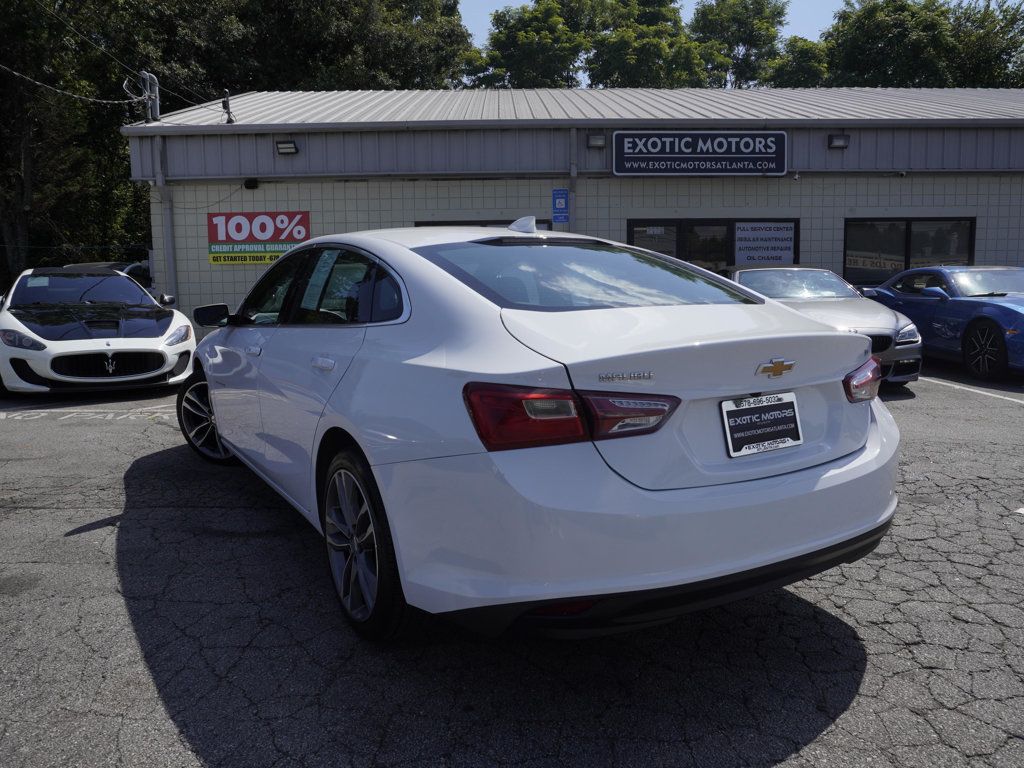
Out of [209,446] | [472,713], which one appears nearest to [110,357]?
[209,446]

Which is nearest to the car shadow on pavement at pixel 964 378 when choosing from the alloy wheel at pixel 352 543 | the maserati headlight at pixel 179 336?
the alloy wheel at pixel 352 543

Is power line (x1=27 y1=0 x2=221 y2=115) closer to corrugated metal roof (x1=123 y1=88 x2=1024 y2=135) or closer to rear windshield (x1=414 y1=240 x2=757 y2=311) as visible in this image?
corrugated metal roof (x1=123 y1=88 x2=1024 y2=135)

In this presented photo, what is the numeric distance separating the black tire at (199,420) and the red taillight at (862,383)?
3899 millimetres

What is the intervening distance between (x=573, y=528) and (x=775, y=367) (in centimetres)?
82

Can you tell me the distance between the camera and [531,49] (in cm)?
4088

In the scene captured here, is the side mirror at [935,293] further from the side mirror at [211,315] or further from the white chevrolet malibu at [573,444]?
the side mirror at [211,315]

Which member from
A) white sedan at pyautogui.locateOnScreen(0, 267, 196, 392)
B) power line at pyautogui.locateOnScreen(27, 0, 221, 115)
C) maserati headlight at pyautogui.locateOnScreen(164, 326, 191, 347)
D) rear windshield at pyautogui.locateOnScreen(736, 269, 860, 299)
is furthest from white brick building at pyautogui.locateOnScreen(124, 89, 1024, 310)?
power line at pyautogui.locateOnScreen(27, 0, 221, 115)

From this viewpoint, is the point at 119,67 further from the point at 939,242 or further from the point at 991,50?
the point at 991,50

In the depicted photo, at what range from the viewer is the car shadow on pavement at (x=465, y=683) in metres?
2.36

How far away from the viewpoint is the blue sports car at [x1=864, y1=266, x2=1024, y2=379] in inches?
353

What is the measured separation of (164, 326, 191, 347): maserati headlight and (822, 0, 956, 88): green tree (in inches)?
1226

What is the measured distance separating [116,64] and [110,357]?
2215 cm

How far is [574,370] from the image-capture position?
2.31 meters

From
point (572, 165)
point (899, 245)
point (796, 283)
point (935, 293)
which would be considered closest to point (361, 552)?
point (796, 283)
